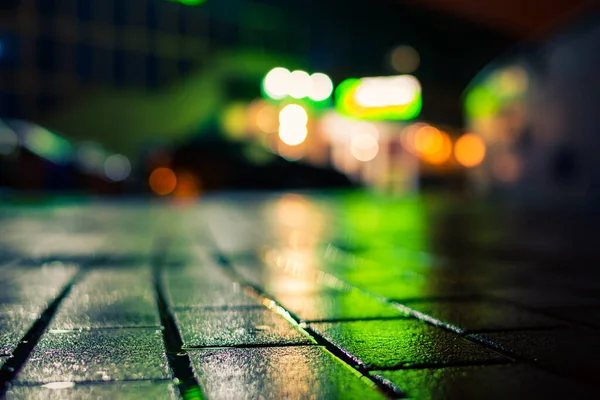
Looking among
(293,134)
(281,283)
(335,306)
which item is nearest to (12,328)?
(335,306)

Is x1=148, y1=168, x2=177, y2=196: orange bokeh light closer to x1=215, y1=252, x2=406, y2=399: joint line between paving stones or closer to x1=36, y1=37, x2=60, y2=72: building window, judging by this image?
x1=36, y1=37, x2=60, y2=72: building window

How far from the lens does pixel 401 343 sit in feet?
8.91

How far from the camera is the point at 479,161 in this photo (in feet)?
65.7

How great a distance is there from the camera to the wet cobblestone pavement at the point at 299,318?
7.06ft

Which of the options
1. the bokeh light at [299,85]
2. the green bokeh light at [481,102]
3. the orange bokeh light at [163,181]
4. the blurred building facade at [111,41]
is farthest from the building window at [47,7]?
the green bokeh light at [481,102]

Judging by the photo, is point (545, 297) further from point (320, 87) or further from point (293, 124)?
point (293, 124)

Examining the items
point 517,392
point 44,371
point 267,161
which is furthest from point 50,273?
point 267,161

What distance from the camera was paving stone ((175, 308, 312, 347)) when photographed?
2.76 metres

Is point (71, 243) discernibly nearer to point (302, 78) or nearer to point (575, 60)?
point (575, 60)

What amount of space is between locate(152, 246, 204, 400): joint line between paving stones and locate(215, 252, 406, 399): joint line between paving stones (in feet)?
1.67

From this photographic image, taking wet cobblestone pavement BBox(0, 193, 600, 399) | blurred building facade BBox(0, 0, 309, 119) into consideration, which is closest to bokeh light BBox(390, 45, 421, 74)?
blurred building facade BBox(0, 0, 309, 119)

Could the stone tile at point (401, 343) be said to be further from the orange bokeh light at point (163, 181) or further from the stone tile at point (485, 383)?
the orange bokeh light at point (163, 181)

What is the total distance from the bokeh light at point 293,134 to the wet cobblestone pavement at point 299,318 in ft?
79.1

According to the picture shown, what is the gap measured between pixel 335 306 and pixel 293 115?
91.1 ft
